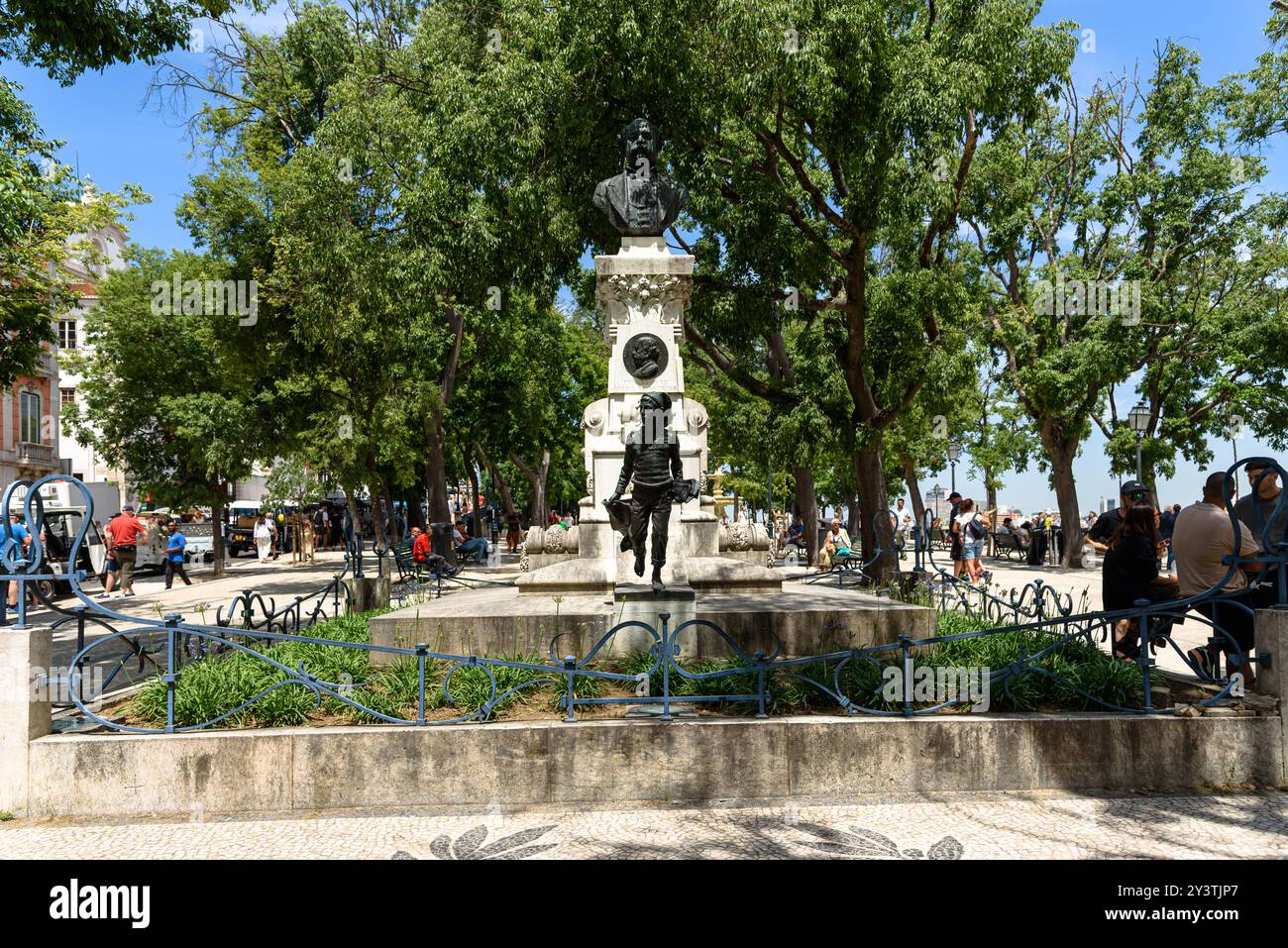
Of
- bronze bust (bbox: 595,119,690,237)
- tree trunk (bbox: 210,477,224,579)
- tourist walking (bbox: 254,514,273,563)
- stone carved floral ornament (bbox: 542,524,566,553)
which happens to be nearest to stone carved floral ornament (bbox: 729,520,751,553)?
stone carved floral ornament (bbox: 542,524,566,553)

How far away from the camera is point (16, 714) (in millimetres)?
5605

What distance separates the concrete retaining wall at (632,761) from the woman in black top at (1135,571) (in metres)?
2.10

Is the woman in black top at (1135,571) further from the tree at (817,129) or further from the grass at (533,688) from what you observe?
the tree at (817,129)

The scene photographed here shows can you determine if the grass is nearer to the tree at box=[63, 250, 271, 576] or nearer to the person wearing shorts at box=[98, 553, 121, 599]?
the person wearing shorts at box=[98, 553, 121, 599]

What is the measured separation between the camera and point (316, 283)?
2022cm

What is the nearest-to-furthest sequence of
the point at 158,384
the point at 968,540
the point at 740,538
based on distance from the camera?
the point at 740,538
the point at 968,540
the point at 158,384

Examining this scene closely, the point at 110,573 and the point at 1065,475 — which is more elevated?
the point at 1065,475

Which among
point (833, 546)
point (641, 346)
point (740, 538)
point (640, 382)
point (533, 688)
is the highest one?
point (641, 346)

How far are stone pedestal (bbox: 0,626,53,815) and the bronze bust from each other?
8927 mm

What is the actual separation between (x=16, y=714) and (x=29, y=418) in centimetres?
4125

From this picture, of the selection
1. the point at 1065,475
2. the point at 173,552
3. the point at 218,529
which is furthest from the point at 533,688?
the point at 1065,475

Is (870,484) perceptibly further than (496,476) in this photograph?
No

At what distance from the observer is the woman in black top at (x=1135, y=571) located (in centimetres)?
789

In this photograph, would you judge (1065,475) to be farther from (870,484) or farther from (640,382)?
(640,382)
